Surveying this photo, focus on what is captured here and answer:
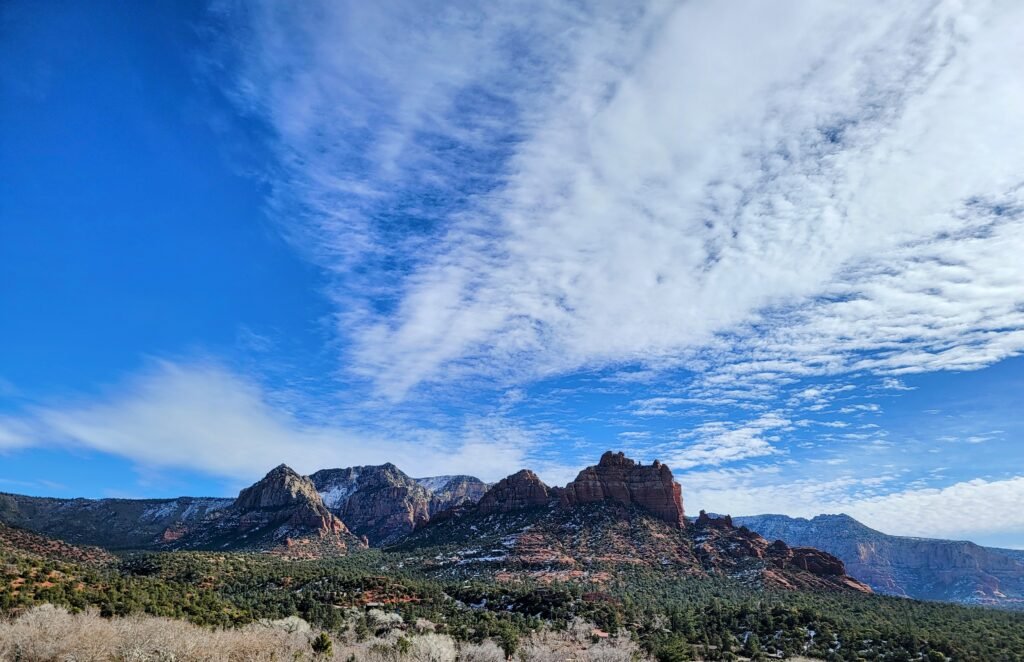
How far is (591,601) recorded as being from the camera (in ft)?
244

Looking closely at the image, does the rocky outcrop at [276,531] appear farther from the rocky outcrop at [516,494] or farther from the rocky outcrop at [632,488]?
the rocky outcrop at [632,488]

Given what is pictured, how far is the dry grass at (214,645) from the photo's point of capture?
3275cm

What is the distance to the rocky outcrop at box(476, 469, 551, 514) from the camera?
158 m

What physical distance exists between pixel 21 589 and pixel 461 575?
71.1 metres

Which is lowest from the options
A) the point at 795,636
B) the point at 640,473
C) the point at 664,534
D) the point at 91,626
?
the point at 795,636

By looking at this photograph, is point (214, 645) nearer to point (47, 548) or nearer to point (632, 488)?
point (47, 548)

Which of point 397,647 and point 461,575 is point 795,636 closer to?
point 397,647

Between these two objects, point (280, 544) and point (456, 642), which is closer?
point (456, 642)

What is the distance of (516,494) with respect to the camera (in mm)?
162875

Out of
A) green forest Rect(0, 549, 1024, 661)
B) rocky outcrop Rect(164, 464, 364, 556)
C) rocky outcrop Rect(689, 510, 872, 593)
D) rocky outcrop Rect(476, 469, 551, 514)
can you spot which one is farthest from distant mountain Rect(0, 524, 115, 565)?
rocky outcrop Rect(689, 510, 872, 593)

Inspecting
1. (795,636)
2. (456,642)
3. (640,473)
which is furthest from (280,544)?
(795,636)

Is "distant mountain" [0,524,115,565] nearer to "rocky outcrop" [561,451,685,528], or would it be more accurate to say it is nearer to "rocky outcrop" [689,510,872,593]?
"rocky outcrop" [561,451,685,528]

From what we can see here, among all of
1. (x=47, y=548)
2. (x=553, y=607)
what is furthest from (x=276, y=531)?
(x=553, y=607)

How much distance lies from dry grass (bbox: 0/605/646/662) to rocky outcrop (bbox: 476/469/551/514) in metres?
106
